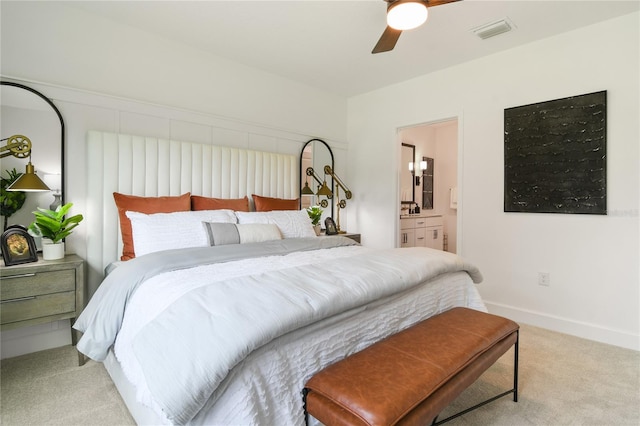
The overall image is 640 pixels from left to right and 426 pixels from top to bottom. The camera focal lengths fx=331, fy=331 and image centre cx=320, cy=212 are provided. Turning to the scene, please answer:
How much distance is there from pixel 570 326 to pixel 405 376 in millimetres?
2580

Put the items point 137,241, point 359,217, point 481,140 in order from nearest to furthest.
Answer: point 137,241
point 481,140
point 359,217

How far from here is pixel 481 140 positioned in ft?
11.6

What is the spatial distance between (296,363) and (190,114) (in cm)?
277

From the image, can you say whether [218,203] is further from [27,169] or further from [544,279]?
[544,279]

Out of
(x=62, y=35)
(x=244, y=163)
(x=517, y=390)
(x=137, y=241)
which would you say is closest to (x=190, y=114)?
(x=244, y=163)

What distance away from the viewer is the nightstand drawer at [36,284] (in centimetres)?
208

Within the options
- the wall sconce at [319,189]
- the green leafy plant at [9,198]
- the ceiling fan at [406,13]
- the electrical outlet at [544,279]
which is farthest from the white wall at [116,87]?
the electrical outlet at [544,279]

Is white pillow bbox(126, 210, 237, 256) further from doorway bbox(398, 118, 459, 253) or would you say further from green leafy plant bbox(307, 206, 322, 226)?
doorway bbox(398, 118, 459, 253)

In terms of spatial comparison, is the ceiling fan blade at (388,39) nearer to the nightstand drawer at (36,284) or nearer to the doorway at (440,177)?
the nightstand drawer at (36,284)

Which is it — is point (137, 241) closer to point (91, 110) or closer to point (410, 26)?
point (91, 110)

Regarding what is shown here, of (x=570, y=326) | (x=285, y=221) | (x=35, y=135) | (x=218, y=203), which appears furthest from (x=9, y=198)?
(x=570, y=326)

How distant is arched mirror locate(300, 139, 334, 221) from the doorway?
7.87 ft

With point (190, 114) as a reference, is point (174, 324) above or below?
below

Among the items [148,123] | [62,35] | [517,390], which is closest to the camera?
[517,390]
